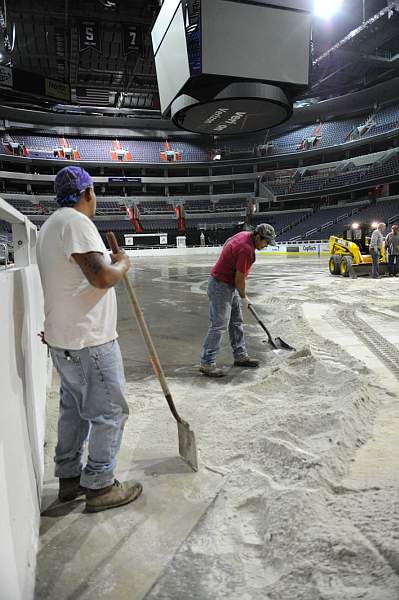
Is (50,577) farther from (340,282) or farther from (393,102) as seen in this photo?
(393,102)

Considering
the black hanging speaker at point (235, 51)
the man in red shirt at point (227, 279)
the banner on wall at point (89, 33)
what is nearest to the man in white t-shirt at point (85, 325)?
the man in red shirt at point (227, 279)

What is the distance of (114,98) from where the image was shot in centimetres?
3759

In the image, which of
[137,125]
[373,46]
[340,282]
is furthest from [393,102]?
[340,282]

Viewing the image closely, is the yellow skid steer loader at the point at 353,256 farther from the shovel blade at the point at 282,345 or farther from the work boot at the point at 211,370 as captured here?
the work boot at the point at 211,370

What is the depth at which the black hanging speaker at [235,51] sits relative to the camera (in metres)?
8.10

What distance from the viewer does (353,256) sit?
483 inches

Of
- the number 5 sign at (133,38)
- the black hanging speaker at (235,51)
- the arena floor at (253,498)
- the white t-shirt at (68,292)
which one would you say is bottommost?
the arena floor at (253,498)

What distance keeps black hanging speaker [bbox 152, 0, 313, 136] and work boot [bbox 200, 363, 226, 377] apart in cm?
676

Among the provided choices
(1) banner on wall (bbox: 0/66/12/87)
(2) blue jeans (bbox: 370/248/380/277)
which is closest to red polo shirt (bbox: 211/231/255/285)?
(2) blue jeans (bbox: 370/248/380/277)

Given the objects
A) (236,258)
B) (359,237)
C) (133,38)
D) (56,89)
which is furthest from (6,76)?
(236,258)

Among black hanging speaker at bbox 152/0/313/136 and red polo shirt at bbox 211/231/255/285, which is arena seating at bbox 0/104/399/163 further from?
red polo shirt at bbox 211/231/255/285

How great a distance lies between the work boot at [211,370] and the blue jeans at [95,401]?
7.07ft

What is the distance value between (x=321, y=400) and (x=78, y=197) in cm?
238

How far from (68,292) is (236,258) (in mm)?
2488
